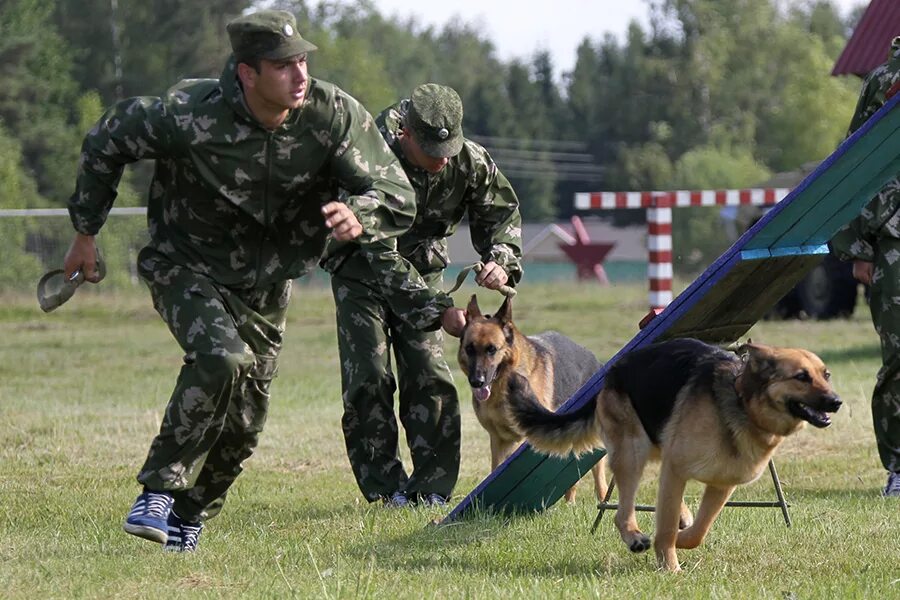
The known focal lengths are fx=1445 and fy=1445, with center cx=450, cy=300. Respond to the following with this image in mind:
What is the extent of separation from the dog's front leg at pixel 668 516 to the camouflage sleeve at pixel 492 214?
2060 mm

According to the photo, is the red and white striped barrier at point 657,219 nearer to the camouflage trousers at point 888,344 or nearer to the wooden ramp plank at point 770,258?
the camouflage trousers at point 888,344

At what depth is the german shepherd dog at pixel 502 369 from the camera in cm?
788

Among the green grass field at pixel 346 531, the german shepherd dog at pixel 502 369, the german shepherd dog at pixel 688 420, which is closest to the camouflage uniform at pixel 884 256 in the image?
the green grass field at pixel 346 531

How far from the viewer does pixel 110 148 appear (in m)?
5.62

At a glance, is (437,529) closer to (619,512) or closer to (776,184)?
(619,512)

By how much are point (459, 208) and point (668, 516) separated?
257 centimetres

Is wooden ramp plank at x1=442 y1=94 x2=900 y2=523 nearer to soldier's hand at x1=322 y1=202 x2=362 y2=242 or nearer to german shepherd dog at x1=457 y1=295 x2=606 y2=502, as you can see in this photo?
german shepherd dog at x1=457 y1=295 x2=606 y2=502

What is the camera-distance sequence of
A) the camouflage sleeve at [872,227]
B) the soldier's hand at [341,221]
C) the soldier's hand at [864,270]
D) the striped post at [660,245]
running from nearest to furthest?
the soldier's hand at [341,221] → the camouflage sleeve at [872,227] → the soldier's hand at [864,270] → the striped post at [660,245]

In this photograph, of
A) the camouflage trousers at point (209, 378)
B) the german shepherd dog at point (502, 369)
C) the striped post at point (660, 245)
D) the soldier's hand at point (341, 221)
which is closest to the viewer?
the soldier's hand at point (341, 221)

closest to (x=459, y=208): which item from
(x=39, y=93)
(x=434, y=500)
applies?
(x=434, y=500)

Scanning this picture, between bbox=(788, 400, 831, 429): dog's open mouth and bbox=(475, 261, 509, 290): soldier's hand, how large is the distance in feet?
6.80

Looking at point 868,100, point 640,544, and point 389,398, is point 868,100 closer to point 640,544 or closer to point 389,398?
point 389,398

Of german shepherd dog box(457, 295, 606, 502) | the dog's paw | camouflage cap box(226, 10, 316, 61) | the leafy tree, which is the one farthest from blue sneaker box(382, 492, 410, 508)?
the leafy tree

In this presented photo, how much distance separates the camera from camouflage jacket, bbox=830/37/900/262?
25.9ft
